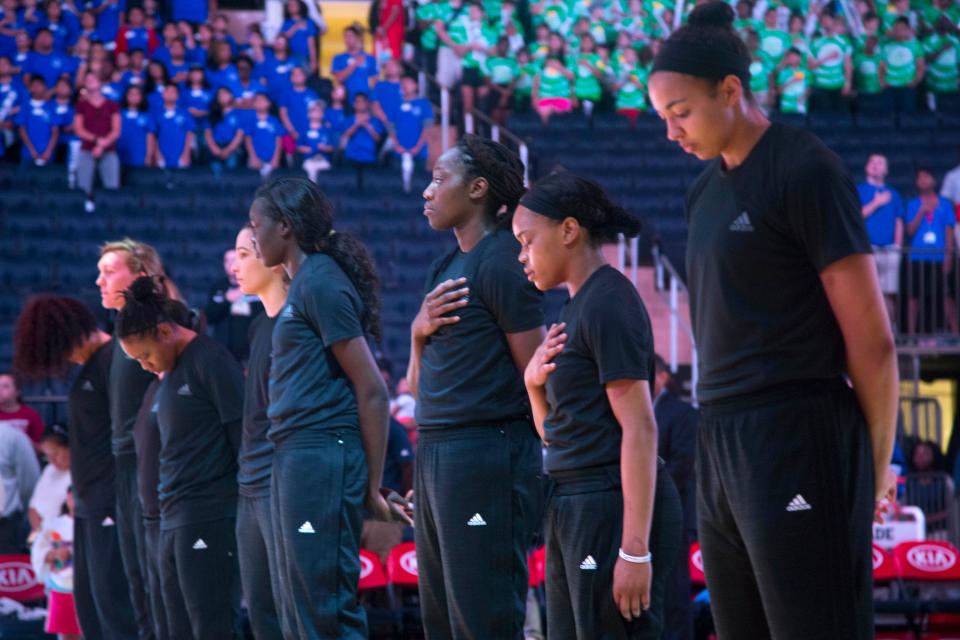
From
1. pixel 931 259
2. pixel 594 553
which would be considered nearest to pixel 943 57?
pixel 931 259

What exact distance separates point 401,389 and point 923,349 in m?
4.62

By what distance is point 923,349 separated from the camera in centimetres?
1209

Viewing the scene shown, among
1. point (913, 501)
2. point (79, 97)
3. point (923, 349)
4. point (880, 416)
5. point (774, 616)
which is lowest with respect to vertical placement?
point (913, 501)

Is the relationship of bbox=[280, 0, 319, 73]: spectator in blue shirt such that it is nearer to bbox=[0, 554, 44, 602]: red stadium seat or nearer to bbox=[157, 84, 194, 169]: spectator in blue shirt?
bbox=[157, 84, 194, 169]: spectator in blue shirt

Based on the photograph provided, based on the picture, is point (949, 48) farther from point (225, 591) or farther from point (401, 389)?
point (225, 591)

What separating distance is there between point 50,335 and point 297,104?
858cm

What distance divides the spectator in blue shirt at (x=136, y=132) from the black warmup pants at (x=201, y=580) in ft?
31.4

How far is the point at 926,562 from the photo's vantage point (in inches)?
317

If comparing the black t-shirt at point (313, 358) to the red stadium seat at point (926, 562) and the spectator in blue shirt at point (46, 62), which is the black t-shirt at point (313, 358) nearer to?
the red stadium seat at point (926, 562)

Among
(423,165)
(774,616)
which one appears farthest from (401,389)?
(774,616)

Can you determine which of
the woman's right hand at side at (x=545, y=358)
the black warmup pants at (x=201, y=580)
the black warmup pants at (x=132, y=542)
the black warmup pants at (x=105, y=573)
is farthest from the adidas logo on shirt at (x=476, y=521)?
the black warmup pants at (x=105, y=573)

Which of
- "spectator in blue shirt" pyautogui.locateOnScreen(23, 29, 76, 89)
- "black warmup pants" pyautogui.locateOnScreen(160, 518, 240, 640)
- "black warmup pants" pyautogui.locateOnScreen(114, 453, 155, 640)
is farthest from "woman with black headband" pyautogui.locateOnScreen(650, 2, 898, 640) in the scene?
"spectator in blue shirt" pyautogui.locateOnScreen(23, 29, 76, 89)

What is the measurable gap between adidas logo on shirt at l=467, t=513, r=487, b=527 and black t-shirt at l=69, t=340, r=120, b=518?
3.14 m

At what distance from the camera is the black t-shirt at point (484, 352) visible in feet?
13.4
